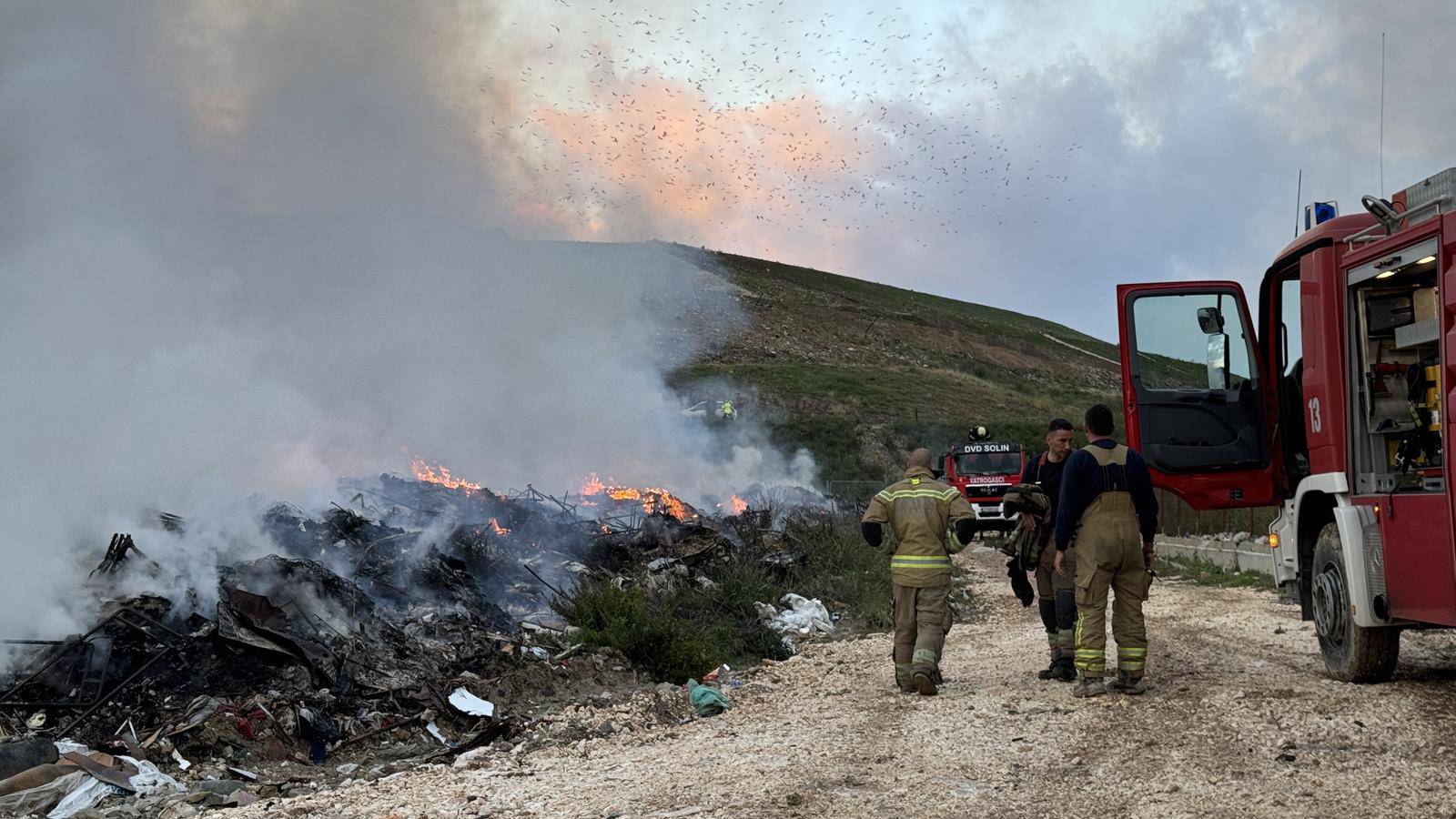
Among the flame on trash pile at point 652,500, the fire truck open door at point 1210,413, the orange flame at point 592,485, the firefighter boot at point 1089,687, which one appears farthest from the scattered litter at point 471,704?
the orange flame at point 592,485

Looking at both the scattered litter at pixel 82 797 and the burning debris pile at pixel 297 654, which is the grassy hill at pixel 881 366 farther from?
the scattered litter at pixel 82 797

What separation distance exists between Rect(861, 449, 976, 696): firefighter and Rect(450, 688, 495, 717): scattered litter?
3.09 metres

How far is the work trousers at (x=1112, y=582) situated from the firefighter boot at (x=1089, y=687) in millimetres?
40

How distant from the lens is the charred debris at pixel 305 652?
24.9ft

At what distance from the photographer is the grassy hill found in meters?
47.9

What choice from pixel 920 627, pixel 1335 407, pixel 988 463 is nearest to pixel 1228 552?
pixel 988 463

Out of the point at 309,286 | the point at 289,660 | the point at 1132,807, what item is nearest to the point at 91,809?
the point at 289,660

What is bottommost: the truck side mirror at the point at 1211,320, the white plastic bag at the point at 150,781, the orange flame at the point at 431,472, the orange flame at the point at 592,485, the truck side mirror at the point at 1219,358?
the white plastic bag at the point at 150,781

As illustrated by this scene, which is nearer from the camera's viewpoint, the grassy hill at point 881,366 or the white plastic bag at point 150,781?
the white plastic bag at point 150,781

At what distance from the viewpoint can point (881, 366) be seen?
6650 cm

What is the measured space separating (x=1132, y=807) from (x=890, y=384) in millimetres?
54251

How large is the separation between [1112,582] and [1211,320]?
2.14 m

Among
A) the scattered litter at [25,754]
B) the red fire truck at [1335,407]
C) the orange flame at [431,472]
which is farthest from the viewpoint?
the orange flame at [431,472]

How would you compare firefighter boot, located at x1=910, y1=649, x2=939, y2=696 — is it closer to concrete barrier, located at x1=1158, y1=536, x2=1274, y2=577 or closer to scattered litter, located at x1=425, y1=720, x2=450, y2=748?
scattered litter, located at x1=425, y1=720, x2=450, y2=748
